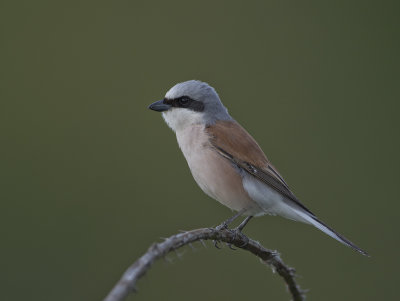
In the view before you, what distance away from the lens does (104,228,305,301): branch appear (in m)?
0.91

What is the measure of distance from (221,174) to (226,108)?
0.65 m

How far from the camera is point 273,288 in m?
3.21

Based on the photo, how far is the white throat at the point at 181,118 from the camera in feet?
9.11

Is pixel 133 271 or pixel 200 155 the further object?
pixel 200 155

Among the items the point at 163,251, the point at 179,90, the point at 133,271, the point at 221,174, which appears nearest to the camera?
the point at 133,271

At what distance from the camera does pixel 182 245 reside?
1.28 m


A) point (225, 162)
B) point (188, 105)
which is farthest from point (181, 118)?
point (225, 162)

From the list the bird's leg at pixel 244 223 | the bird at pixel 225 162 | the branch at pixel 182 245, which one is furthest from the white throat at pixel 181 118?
the branch at pixel 182 245

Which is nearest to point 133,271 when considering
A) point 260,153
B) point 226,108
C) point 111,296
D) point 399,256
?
point 111,296

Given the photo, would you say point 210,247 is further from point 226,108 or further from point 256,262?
point 226,108

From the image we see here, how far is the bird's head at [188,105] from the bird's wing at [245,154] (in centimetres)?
12

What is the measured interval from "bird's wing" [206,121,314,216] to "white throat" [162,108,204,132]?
0.10 meters

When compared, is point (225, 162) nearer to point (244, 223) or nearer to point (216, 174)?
point (216, 174)

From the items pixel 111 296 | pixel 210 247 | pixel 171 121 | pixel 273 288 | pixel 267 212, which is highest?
pixel 171 121
